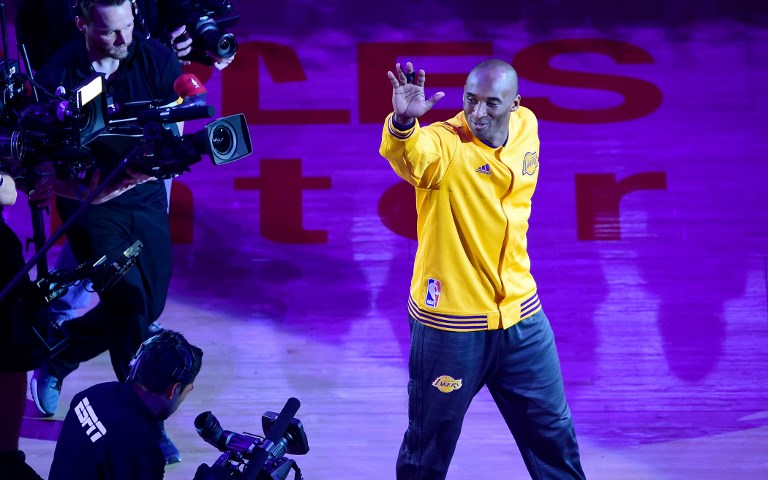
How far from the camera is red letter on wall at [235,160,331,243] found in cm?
586

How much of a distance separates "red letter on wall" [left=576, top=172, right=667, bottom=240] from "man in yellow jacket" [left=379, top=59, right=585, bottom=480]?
2.20 meters

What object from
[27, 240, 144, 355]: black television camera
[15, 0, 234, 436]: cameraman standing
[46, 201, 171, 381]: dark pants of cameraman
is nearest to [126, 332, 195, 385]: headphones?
[27, 240, 144, 355]: black television camera

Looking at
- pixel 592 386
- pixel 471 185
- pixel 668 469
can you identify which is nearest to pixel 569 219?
pixel 592 386

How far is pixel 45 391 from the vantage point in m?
4.82

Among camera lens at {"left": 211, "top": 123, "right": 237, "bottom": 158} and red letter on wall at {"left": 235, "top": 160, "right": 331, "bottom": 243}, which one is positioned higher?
camera lens at {"left": 211, "top": 123, "right": 237, "bottom": 158}

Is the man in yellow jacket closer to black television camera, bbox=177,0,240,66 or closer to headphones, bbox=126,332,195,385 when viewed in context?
headphones, bbox=126,332,195,385

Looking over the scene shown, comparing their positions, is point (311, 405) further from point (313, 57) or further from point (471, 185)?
point (313, 57)

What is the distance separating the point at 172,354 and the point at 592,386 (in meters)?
2.56

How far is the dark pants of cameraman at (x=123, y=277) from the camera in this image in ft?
14.3

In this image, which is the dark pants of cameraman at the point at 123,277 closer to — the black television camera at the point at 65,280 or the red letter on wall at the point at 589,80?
the black television camera at the point at 65,280

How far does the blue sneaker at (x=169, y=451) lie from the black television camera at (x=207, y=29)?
172cm

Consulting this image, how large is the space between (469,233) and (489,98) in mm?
450

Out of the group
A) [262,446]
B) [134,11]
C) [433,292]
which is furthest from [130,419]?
[134,11]

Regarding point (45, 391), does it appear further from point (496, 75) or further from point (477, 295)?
point (496, 75)
